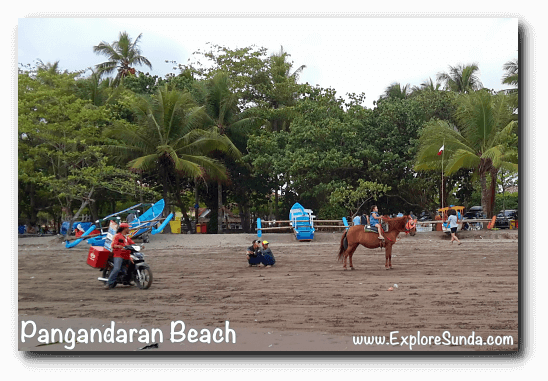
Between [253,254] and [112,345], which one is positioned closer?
[112,345]

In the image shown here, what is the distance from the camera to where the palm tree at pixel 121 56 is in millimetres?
41750

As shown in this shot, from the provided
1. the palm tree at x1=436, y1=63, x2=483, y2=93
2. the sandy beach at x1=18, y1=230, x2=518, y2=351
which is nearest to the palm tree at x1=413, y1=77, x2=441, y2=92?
the palm tree at x1=436, y1=63, x2=483, y2=93

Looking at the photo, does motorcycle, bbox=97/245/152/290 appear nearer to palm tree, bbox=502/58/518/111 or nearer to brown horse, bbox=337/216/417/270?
brown horse, bbox=337/216/417/270

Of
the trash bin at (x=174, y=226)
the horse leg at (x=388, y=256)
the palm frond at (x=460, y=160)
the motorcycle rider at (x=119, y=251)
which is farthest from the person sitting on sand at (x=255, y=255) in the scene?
the trash bin at (x=174, y=226)

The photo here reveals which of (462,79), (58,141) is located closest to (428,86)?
(462,79)

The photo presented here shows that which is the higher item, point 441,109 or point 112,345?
point 441,109

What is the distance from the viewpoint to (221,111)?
3303 centimetres

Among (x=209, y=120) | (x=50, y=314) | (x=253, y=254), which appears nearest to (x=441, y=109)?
(x=209, y=120)

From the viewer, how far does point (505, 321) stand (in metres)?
7.46

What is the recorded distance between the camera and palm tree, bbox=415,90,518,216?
27.6 m

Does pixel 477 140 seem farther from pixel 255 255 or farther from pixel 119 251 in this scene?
pixel 119 251

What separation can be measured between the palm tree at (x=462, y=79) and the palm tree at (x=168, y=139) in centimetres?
2006
